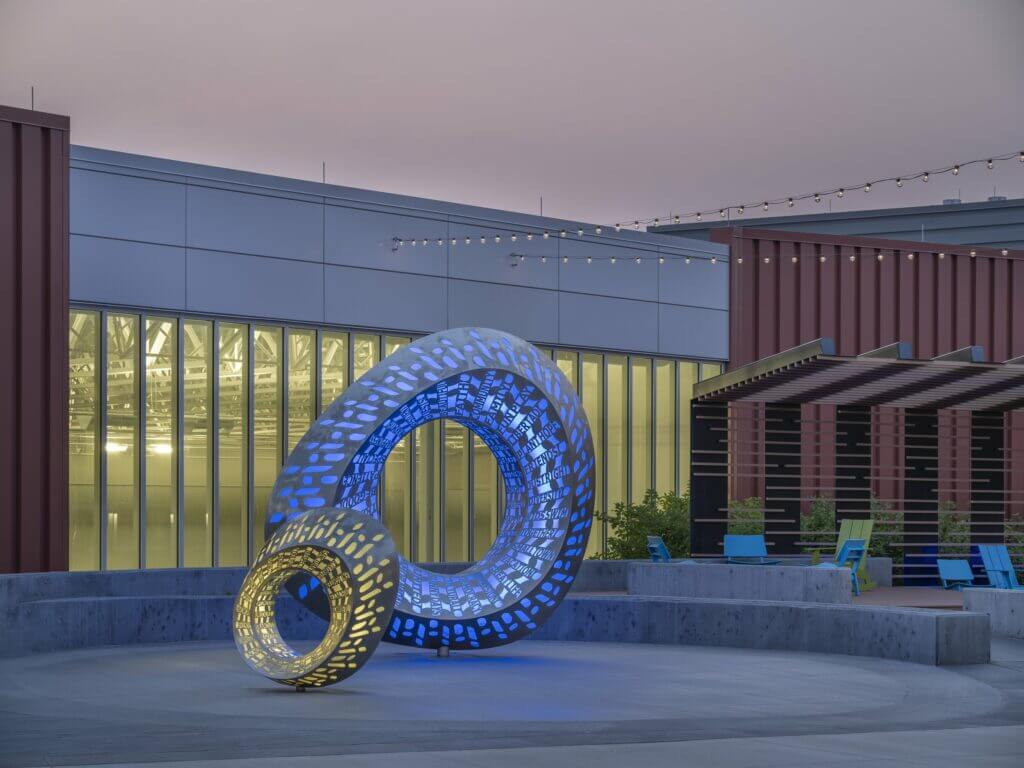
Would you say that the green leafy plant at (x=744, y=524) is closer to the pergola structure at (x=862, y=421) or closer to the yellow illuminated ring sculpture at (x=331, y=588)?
the pergola structure at (x=862, y=421)

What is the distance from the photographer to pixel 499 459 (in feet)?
56.9

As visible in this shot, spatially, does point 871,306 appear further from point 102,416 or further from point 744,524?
point 102,416

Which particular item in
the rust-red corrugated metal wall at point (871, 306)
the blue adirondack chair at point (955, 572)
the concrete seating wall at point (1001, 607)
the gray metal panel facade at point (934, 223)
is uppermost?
the gray metal panel facade at point (934, 223)

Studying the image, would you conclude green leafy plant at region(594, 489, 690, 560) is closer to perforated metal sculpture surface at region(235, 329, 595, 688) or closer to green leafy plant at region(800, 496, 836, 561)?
green leafy plant at region(800, 496, 836, 561)

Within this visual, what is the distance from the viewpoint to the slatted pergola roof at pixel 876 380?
896 inches

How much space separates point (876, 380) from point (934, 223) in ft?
110

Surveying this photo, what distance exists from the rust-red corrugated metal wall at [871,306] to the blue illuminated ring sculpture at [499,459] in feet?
59.3

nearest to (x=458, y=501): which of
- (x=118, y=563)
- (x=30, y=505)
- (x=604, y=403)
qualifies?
(x=604, y=403)

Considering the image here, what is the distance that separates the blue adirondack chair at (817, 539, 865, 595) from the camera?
25.1 meters

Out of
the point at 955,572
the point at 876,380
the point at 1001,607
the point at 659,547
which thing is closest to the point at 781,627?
the point at 1001,607

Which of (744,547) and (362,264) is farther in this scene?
(362,264)

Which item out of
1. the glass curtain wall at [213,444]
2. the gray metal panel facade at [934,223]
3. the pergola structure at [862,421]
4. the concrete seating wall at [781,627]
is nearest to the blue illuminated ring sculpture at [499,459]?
the concrete seating wall at [781,627]

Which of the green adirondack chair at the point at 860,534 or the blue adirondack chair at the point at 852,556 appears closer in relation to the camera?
the blue adirondack chair at the point at 852,556

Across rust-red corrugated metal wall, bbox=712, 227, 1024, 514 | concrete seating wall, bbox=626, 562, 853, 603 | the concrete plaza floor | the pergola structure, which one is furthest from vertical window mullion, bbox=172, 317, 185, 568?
rust-red corrugated metal wall, bbox=712, 227, 1024, 514
